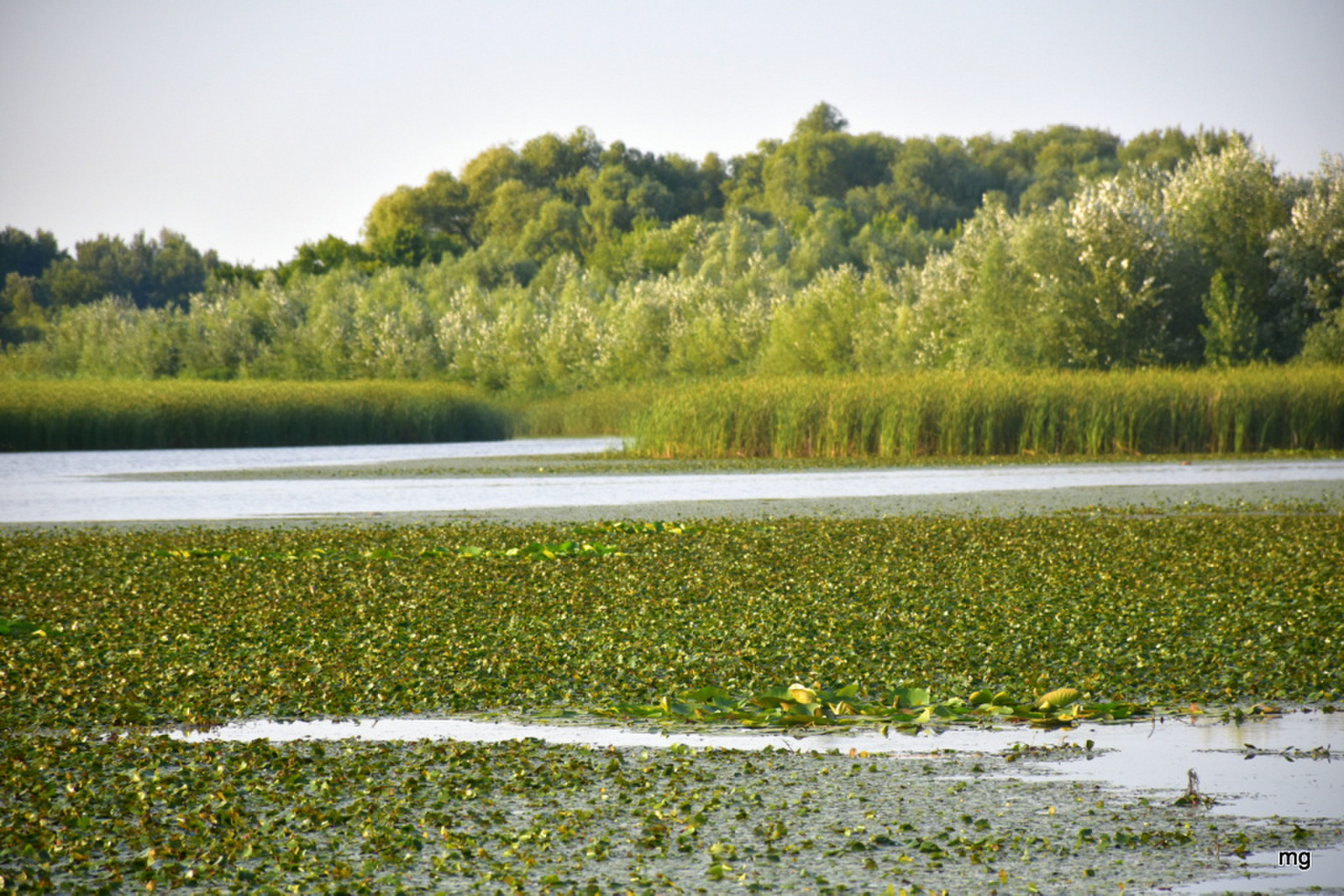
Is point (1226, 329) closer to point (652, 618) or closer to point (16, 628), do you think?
point (652, 618)

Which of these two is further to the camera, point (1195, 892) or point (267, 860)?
point (267, 860)

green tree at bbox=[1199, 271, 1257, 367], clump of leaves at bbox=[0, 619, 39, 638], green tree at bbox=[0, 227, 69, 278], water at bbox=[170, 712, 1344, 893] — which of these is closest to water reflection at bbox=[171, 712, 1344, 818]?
water at bbox=[170, 712, 1344, 893]

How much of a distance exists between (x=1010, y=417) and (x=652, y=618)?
61.5 ft

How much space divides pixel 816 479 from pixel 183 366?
42119mm

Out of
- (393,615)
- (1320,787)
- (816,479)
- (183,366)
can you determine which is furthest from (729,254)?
(1320,787)

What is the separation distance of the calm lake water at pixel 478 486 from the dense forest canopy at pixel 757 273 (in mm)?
16559

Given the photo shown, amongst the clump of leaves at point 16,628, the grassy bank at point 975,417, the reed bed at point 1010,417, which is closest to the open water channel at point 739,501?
the grassy bank at point 975,417

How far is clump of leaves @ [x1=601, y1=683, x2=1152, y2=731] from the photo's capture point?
17.6ft

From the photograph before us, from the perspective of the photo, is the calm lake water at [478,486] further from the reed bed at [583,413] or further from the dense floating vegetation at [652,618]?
the reed bed at [583,413]

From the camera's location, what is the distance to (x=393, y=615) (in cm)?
830

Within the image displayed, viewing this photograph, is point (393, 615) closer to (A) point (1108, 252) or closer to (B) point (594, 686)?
(B) point (594, 686)

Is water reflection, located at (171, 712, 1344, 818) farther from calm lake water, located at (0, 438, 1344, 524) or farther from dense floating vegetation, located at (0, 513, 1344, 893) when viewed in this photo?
calm lake water, located at (0, 438, 1344, 524)

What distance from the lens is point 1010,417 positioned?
84.8 feet

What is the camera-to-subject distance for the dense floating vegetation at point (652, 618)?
6098 millimetres
